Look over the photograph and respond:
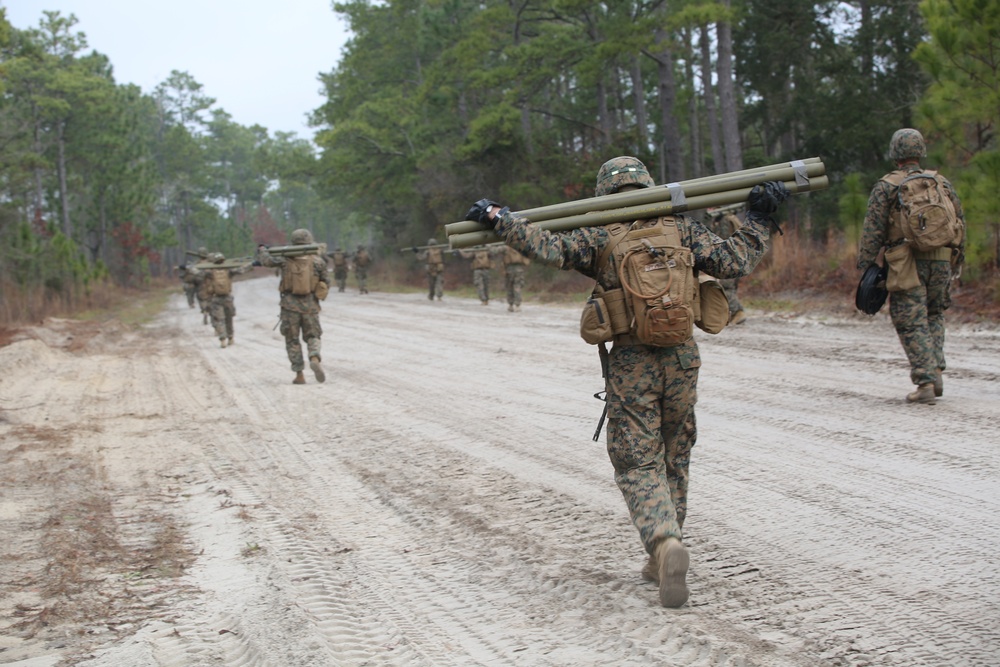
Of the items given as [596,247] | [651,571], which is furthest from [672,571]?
[596,247]

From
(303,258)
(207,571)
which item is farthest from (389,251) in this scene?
(207,571)

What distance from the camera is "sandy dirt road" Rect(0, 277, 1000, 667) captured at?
3.77 meters

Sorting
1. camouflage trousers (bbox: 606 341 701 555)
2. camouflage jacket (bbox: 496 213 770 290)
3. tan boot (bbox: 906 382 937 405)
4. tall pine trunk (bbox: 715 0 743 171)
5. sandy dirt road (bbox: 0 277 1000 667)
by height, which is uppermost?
tall pine trunk (bbox: 715 0 743 171)

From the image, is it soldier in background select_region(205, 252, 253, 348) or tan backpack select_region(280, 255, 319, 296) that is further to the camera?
soldier in background select_region(205, 252, 253, 348)

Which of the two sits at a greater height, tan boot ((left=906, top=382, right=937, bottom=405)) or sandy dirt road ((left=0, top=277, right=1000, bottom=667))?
tan boot ((left=906, top=382, right=937, bottom=405))

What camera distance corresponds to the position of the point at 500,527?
5336 mm

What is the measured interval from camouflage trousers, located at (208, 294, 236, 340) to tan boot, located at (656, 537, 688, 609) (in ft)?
50.8

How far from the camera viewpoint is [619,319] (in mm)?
4031

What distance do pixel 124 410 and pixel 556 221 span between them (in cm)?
842

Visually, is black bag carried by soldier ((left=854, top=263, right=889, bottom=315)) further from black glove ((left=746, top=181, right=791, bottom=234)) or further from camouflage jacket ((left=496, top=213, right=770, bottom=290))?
camouflage jacket ((left=496, top=213, right=770, bottom=290))

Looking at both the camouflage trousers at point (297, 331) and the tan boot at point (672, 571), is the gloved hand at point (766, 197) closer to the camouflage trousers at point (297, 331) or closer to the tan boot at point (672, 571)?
the tan boot at point (672, 571)

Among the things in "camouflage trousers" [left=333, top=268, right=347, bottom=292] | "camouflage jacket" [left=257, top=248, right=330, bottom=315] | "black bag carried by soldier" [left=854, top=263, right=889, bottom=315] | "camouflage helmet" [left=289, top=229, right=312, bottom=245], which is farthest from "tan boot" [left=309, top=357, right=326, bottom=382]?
"camouflage trousers" [left=333, top=268, right=347, bottom=292]

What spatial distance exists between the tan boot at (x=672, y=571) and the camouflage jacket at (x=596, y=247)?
1199 mm

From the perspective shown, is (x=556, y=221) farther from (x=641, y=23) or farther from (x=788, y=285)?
(x=641, y=23)
